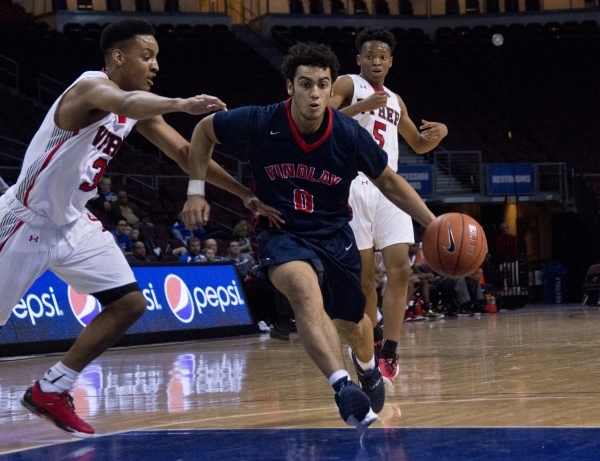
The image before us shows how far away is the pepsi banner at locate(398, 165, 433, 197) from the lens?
17469 mm

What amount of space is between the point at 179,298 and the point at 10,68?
972 centimetres

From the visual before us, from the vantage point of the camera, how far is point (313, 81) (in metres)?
4.09

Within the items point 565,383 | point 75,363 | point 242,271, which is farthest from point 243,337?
point 75,363

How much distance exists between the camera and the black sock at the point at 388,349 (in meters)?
5.54

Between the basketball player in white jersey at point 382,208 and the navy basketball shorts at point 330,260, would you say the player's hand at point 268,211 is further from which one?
the basketball player in white jersey at point 382,208

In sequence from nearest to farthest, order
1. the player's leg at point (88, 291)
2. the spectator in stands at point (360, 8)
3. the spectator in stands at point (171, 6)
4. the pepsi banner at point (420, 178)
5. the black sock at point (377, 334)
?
1. the player's leg at point (88, 291)
2. the black sock at point (377, 334)
3. the pepsi banner at point (420, 178)
4. the spectator in stands at point (171, 6)
5. the spectator in stands at point (360, 8)

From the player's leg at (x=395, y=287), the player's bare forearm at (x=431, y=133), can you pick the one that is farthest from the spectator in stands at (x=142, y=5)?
the player's leg at (x=395, y=287)

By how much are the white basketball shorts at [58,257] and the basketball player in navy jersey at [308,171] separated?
431mm

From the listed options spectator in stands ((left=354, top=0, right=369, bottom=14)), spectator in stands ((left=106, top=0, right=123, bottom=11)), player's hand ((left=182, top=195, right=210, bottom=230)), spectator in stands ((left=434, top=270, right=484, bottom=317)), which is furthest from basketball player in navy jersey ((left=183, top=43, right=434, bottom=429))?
spectator in stands ((left=354, top=0, right=369, bottom=14))

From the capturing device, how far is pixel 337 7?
78.8 feet

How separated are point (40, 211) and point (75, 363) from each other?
654 mm

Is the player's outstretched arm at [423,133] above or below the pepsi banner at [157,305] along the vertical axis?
above

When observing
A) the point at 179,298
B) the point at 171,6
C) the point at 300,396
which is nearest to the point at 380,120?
the point at 300,396

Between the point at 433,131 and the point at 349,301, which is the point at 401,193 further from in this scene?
the point at 433,131
